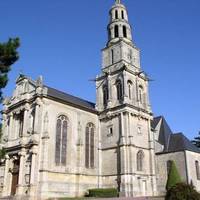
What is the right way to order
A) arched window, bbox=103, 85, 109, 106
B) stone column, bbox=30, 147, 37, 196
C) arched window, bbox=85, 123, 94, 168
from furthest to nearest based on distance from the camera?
arched window, bbox=103, 85, 109, 106 < arched window, bbox=85, 123, 94, 168 < stone column, bbox=30, 147, 37, 196

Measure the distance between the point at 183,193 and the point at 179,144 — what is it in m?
23.6

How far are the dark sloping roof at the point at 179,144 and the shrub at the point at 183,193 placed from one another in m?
21.9

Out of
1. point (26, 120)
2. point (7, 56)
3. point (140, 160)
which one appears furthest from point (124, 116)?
point (7, 56)

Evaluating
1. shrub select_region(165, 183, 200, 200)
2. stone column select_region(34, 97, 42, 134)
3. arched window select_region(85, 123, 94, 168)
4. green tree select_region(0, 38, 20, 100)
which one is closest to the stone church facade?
arched window select_region(85, 123, 94, 168)

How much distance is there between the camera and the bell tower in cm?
3284

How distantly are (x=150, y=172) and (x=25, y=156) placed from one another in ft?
49.8

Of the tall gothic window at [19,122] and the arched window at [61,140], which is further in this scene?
the tall gothic window at [19,122]

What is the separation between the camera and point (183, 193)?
14.8m

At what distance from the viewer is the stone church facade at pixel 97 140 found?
97.6 feet

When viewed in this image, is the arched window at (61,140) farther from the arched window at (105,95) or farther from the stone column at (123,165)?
the arched window at (105,95)

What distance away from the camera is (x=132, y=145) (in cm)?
3312

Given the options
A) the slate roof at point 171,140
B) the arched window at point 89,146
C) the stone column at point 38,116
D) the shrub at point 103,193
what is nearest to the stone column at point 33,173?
the stone column at point 38,116

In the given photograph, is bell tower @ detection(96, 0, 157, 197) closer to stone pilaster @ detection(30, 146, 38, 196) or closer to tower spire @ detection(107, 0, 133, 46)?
tower spire @ detection(107, 0, 133, 46)

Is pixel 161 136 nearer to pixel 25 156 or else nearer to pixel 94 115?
pixel 94 115
